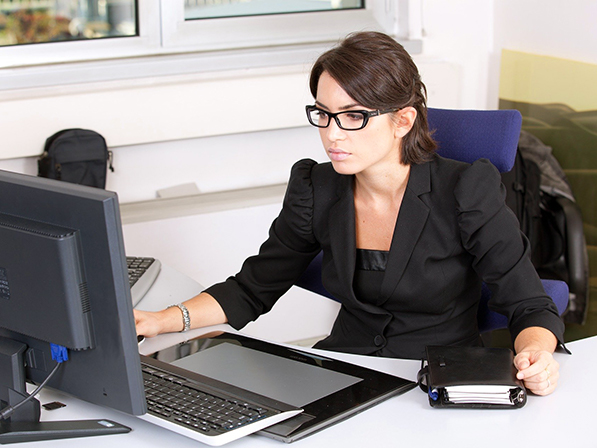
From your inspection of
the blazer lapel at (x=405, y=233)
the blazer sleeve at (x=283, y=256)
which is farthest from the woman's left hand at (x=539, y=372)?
the blazer sleeve at (x=283, y=256)

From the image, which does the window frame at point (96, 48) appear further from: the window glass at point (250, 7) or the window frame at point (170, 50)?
the window glass at point (250, 7)

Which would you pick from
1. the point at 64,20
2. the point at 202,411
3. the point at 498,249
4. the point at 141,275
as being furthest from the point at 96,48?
the point at 202,411

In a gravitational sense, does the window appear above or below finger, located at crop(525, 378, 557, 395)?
above

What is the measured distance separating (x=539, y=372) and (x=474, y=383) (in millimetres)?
132

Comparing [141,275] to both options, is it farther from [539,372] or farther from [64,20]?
[64,20]

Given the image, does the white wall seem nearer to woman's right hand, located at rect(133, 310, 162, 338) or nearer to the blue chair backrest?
the blue chair backrest

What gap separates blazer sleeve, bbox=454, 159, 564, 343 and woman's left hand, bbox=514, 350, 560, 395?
6.8 inches

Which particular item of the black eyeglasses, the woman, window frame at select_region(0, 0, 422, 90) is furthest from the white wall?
the black eyeglasses

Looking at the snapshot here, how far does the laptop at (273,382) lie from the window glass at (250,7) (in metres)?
1.70

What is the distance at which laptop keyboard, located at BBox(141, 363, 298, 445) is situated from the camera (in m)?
1.18

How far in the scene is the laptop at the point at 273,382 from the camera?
1215 millimetres

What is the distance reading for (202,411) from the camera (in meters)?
1.24

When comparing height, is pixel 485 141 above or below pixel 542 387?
above

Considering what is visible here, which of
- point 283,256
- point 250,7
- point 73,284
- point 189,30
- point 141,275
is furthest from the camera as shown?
point 250,7
